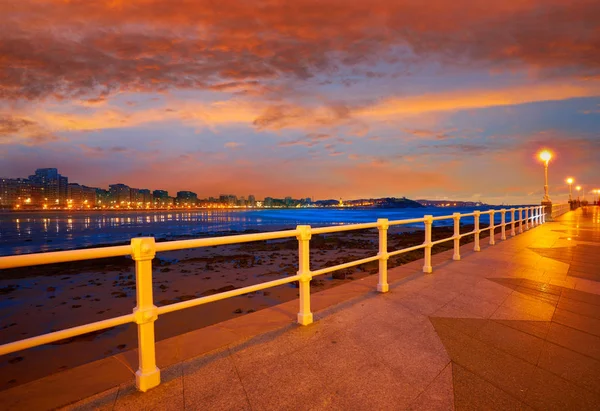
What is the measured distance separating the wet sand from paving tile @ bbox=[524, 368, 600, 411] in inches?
263

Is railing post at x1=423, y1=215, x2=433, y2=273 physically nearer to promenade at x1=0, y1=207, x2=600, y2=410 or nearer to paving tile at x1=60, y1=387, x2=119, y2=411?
promenade at x1=0, y1=207, x2=600, y2=410

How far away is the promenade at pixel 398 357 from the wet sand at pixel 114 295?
419 cm

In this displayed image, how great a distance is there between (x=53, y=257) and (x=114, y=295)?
10.1 metres

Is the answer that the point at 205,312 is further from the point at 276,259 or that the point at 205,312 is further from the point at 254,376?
the point at 276,259

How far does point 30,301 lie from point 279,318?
10.7 metres

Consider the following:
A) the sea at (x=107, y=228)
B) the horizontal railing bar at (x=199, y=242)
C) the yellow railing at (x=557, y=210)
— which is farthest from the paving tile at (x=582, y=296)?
the sea at (x=107, y=228)

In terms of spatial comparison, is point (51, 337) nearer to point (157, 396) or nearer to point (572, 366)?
point (157, 396)

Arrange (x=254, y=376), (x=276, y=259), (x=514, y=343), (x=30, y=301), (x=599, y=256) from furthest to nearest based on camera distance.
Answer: (x=276, y=259), (x=30, y=301), (x=599, y=256), (x=514, y=343), (x=254, y=376)

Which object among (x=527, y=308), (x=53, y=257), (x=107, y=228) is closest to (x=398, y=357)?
(x=527, y=308)

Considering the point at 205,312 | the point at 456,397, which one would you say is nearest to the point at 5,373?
the point at 205,312

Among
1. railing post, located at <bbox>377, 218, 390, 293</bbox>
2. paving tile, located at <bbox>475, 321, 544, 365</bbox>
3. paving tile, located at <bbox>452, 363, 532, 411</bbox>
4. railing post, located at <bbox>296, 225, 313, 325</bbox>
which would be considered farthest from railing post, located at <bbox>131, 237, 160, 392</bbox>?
railing post, located at <bbox>377, 218, 390, 293</bbox>

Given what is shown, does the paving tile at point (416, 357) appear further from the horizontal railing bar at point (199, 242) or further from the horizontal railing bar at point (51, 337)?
the horizontal railing bar at point (51, 337)

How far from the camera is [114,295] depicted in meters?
11.0

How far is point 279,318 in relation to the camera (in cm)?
424
